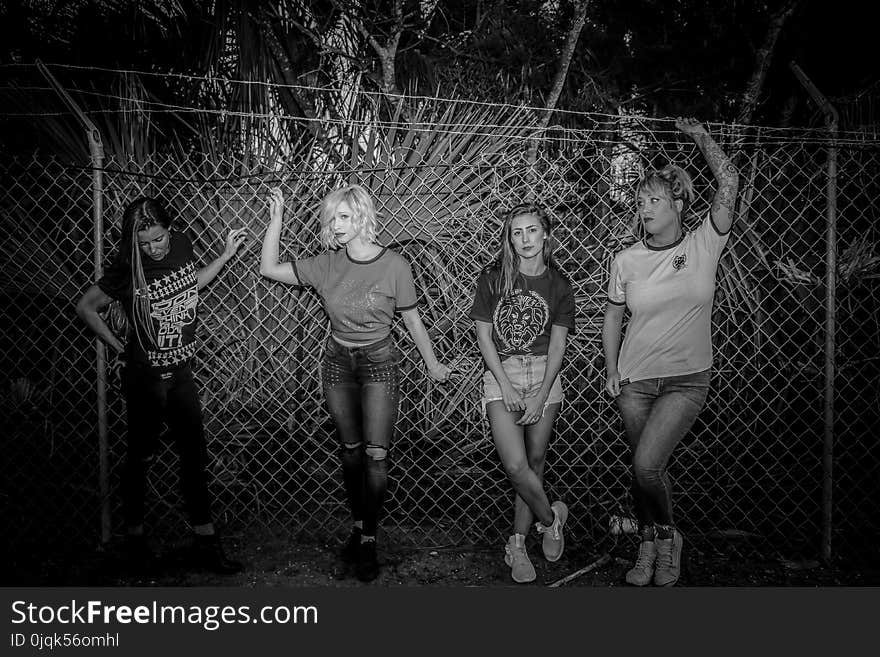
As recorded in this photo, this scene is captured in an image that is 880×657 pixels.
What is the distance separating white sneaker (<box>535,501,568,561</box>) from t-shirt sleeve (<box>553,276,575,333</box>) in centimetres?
98

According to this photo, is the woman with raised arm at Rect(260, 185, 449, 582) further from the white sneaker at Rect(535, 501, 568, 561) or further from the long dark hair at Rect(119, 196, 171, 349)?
the white sneaker at Rect(535, 501, 568, 561)

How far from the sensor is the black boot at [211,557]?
3234 millimetres

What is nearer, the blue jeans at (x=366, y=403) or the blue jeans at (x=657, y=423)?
the blue jeans at (x=657, y=423)

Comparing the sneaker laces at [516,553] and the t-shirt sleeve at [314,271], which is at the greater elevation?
the t-shirt sleeve at [314,271]

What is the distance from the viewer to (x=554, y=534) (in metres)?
3.28

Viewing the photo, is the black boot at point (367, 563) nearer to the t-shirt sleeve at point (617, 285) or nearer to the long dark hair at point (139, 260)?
the long dark hair at point (139, 260)

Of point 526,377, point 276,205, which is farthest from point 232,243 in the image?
point 526,377

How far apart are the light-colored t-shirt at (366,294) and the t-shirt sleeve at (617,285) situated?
38.3 inches

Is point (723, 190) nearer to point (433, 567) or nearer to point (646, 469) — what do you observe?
point (646, 469)

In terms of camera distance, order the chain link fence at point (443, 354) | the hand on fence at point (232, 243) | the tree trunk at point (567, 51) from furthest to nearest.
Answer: the tree trunk at point (567, 51) < the chain link fence at point (443, 354) < the hand on fence at point (232, 243)

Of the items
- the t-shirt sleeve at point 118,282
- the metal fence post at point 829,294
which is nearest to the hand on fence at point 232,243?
the t-shirt sleeve at point 118,282

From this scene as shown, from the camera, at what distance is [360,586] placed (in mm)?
3172

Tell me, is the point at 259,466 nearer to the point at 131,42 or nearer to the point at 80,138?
the point at 80,138

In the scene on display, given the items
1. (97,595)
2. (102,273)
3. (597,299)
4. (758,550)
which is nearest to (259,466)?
(97,595)
